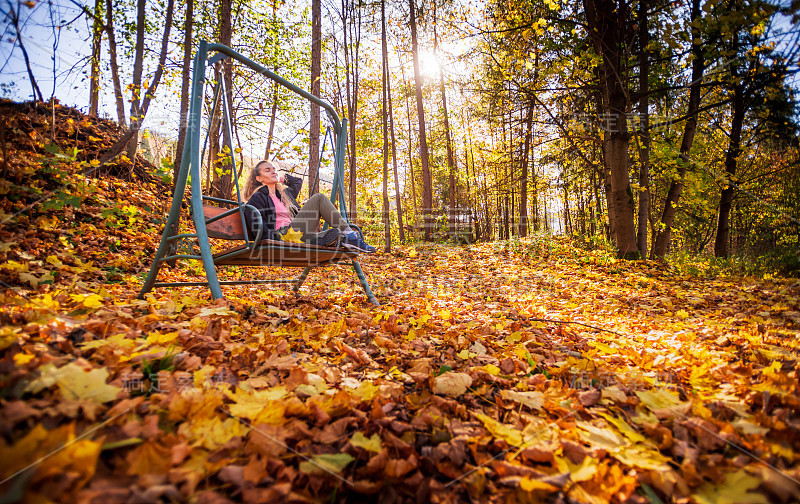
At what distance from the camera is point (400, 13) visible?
10.6 meters

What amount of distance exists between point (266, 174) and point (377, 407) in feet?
10.8

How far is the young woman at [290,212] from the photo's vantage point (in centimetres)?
275

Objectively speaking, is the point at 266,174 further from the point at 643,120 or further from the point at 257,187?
the point at 643,120

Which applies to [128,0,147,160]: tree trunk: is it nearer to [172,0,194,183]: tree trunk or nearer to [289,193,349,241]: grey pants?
[172,0,194,183]: tree trunk

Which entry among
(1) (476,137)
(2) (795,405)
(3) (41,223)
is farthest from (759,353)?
(1) (476,137)

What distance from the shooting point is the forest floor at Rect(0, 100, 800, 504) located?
0.73 meters

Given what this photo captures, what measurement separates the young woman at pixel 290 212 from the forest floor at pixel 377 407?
0.66 meters

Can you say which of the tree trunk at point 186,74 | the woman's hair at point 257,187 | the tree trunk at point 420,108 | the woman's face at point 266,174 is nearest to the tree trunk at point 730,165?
the tree trunk at point 420,108

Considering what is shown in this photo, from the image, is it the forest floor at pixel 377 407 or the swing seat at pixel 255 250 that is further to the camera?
the swing seat at pixel 255 250

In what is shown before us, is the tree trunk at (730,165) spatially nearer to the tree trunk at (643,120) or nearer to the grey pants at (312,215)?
the tree trunk at (643,120)

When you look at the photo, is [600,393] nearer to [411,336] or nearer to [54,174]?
[411,336]

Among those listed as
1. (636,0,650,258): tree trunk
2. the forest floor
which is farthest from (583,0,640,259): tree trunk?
the forest floor

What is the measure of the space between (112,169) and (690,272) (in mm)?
10697

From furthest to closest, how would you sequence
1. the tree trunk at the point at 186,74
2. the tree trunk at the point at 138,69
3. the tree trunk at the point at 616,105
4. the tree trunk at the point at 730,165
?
the tree trunk at the point at 730,165
the tree trunk at the point at 616,105
the tree trunk at the point at 186,74
the tree trunk at the point at 138,69
